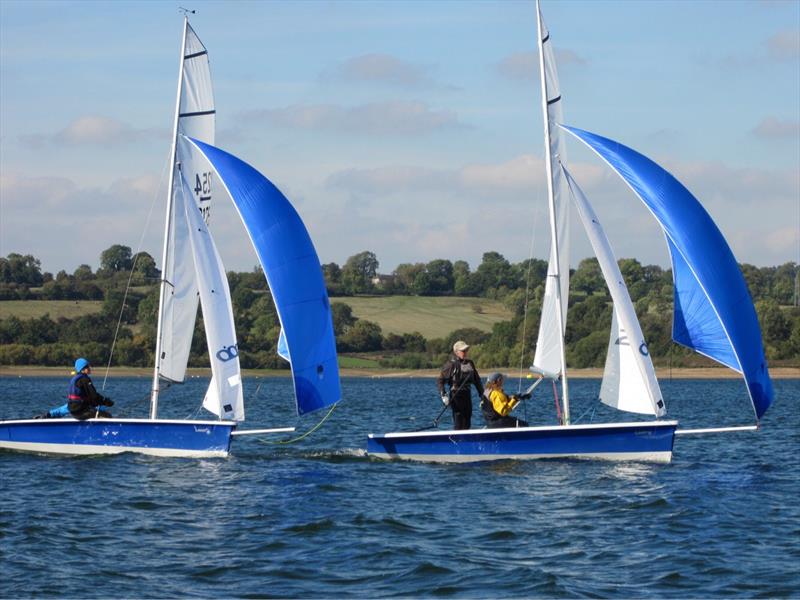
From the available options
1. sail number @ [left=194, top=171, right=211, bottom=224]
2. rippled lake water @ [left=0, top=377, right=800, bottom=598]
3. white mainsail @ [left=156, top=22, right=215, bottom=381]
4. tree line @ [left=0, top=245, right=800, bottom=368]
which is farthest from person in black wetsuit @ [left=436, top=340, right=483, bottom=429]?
tree line @ [left=0, top=245, right=800, bottom=368]

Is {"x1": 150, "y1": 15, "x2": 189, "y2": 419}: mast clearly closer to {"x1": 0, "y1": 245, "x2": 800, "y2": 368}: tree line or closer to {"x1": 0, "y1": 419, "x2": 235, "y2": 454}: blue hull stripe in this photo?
{"x1": 0, "y1": 419, "x2": 235, "y2": 454}: blue hull stripe

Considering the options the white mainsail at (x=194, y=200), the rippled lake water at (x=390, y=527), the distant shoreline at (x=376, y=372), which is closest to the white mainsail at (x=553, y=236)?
the rippled lake water at (x=390, y=527)

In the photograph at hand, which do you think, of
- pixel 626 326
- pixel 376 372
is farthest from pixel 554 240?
pixel 376 372

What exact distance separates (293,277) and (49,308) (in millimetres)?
79718

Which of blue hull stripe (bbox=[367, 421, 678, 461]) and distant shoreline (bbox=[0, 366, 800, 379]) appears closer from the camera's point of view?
blue hull stripe (bbox=[367, 421, 678, 461])

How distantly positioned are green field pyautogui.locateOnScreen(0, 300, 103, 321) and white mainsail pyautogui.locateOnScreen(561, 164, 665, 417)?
253 feet

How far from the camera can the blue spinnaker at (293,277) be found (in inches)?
780

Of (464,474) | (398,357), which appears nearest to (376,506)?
(464,474)

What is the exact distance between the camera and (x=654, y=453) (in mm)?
19516

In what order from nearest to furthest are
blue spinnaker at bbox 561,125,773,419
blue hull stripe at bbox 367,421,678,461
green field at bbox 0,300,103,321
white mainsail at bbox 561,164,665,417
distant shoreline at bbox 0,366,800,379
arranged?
blue spinnaker at bbox 561,125,773,419 < blue hull stripe at bbox 367,421,678,461 < white mainsail at bbox 561,164,665,417 < distant shoreline at bbox 0,366,800,379 < green field at bbox 0,300,103,321

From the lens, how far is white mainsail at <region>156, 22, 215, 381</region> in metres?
21.0

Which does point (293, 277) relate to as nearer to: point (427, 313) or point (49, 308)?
point (49, 308)

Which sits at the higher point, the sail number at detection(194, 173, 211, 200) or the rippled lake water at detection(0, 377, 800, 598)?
the sail number at detection(194, 173, 211, 200)

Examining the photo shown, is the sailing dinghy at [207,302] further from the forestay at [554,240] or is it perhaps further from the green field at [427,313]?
the green field at [427,313]
